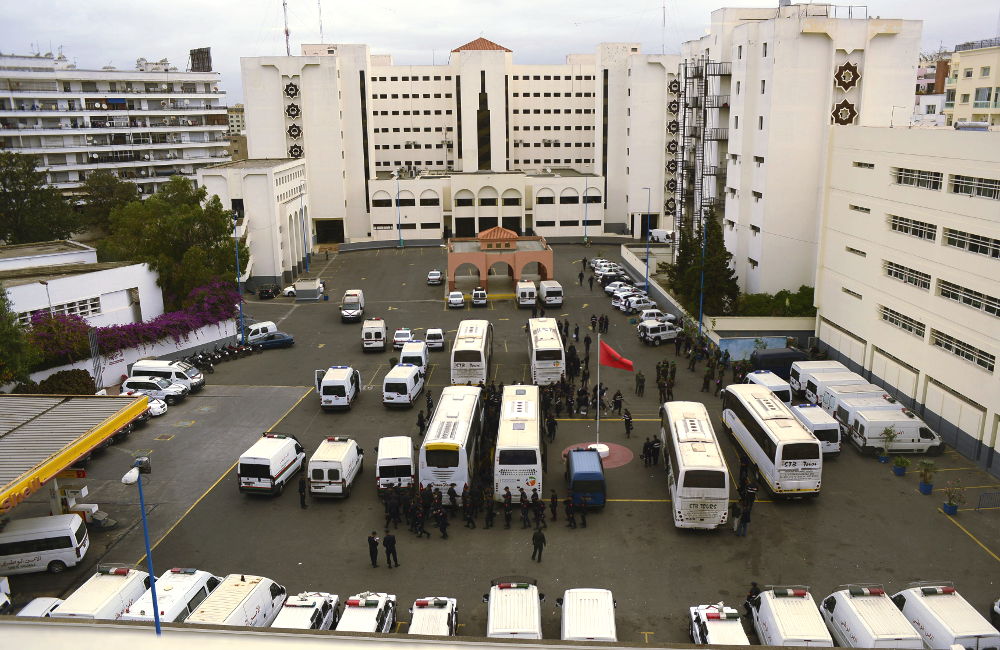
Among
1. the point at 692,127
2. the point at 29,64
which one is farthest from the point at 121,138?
the point at 692,127

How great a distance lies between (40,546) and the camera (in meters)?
20.8

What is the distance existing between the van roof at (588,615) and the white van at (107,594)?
380 inches

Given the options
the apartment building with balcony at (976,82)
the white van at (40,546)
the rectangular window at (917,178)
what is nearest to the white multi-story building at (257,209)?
the white van at (40,546)

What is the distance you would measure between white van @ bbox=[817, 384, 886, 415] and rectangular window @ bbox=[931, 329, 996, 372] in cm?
288

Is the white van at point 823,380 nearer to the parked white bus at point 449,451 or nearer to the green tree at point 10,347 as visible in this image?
the parked white bus at point 449,451

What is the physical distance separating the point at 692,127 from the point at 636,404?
2917 cm

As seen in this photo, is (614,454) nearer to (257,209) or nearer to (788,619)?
(788,619)

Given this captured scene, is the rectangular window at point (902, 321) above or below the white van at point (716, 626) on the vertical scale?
above

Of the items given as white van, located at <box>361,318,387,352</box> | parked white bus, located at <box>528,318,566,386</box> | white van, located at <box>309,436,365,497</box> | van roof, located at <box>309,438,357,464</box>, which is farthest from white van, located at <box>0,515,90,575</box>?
white van, located at <box>361,318,387,352</box>

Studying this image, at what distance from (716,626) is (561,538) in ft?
21.1

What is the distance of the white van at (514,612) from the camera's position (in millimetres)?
15867

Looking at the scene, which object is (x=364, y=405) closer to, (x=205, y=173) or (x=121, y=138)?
(x=205, y=173)

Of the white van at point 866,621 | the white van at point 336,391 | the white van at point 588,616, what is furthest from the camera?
the white van at point 336,391

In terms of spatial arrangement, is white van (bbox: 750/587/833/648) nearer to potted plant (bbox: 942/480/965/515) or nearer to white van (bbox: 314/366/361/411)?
potted plant (bbox: 942/480/965/515)
